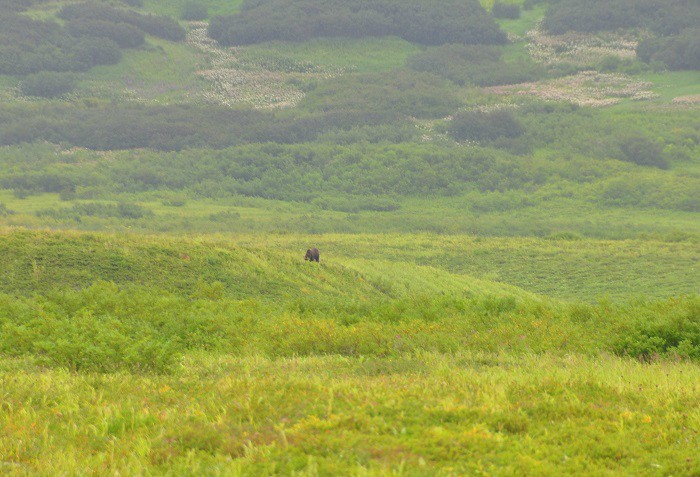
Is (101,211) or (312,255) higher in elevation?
(312,255)

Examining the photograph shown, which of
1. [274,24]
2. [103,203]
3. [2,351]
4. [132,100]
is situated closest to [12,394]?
[2,351]

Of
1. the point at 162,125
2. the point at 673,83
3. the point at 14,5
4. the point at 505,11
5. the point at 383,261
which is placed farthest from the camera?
the point at 505,11

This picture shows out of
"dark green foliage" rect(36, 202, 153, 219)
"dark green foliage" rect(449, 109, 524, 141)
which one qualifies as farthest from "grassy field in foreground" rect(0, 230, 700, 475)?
"dark green foliage" rect(449, 109, 524, 141)

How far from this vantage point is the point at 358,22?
Result: 4230 inches

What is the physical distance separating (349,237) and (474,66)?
54558 mm

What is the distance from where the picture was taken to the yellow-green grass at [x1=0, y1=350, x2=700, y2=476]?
7.16 metres

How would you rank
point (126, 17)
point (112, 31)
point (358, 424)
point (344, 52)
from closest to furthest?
point (358, 424)
point (112, 31)
point (126, 17)
point (344, 52)

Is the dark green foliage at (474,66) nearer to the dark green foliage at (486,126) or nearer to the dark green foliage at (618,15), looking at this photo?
the dark green foliage at (618,15)

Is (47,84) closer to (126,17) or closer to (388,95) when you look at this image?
(126,17)

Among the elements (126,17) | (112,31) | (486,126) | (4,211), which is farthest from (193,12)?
(4,211)

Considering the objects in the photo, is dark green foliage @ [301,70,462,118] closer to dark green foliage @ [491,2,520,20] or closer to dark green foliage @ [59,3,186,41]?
dark green foliage @ [59,3,186,41]

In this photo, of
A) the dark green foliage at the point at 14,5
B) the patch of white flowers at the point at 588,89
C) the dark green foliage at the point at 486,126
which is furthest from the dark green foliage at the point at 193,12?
the dark green foliage at the point at 486,126

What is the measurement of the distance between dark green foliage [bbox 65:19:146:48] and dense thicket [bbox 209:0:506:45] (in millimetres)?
11532

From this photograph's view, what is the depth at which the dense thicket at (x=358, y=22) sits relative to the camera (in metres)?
105
